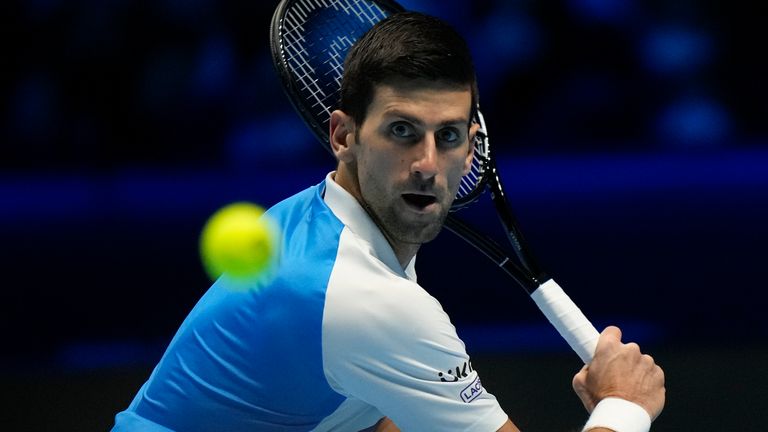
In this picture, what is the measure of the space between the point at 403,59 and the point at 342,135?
0.20 meters

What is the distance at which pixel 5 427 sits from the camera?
3486mm

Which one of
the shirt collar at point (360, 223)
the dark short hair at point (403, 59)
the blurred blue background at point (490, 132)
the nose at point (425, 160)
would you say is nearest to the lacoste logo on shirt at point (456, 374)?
the shirt collar at point (360, 223)

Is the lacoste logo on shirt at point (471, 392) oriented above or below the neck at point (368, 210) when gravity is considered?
below

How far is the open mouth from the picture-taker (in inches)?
81.5

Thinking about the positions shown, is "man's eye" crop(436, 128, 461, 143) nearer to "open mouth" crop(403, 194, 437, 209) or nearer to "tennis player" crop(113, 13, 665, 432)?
"tennis player" crop(113, 13, 665, 432)

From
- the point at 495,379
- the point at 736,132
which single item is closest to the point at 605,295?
the point at 495,379

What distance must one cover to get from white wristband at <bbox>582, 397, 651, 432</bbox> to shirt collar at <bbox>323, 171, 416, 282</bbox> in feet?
1.45

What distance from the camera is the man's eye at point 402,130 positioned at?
6.65ft

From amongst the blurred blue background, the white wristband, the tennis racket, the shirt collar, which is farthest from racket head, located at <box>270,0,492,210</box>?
the blurred blue background

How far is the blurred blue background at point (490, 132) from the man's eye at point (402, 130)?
8.39ft

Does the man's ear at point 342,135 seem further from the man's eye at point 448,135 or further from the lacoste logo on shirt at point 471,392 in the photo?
the lacoste logo on shirt at point 471,392

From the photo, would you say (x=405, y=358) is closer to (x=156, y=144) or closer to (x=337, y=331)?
(x=337, y=331)

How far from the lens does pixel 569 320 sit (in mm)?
2389

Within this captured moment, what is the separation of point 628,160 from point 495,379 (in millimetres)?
2678
